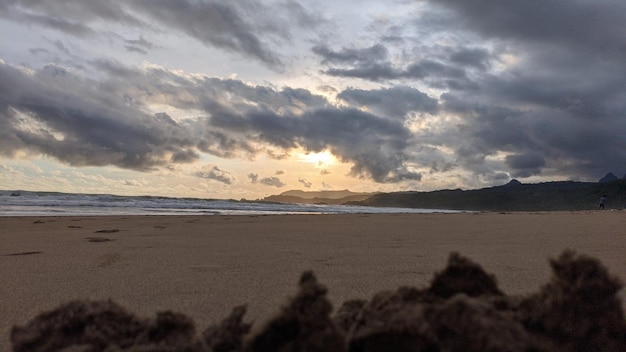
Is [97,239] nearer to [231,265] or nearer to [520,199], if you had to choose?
[231,265]

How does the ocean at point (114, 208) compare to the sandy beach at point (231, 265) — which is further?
the ocean at point (114, 208)

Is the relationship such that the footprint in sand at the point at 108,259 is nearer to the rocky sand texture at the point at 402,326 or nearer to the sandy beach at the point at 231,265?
the sandy beach at the point at 231,265

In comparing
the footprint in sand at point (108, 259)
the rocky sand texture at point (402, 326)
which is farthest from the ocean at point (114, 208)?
the rocky sand texture at point (402, 326)

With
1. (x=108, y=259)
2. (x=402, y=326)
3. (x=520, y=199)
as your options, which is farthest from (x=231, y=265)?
(x=520, y=199)

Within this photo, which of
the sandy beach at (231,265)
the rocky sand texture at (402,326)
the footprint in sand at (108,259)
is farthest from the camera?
the footprint in sand at (108,259)

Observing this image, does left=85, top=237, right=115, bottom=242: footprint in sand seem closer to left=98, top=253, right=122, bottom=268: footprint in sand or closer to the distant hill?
left=98, top=253, right=122, bottom=268: footprint in sand

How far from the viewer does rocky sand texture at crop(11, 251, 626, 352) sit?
3.72 feet

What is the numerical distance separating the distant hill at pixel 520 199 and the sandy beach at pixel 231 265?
181 ft

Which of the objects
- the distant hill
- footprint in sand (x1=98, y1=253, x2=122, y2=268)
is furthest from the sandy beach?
the distant hill

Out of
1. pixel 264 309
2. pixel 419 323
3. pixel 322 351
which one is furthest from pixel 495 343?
pixel 264 309

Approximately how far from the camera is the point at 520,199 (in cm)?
7506

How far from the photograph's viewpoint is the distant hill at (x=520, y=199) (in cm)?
5994

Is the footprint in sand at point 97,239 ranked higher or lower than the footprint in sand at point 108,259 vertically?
higher

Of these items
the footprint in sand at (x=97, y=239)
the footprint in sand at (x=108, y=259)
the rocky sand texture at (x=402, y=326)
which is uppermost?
the rocky sand texture at (x=402, y=326)
